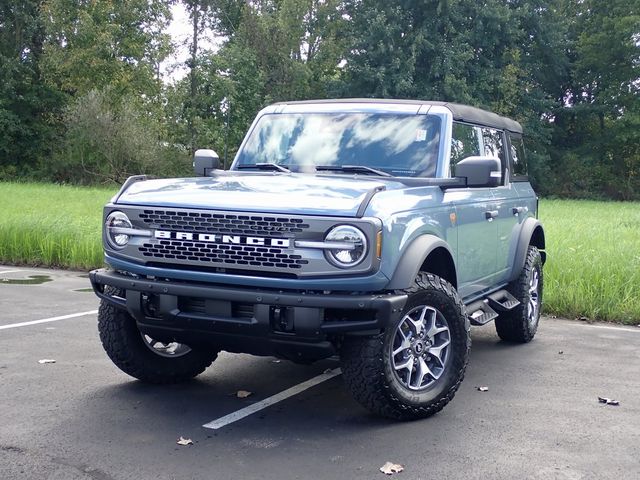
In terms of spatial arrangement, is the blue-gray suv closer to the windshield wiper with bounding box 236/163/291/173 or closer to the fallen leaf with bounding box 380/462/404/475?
the windshield wiper with bounding box 236/163/291/173

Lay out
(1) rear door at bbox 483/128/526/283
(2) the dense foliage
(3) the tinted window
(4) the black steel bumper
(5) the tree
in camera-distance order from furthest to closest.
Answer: (5) the tree < (2) the dense foliage < (3) the tinted window < (1) rear door at bbox 483/128/526/283 < (4) the black steel bumper

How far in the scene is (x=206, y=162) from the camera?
647cm

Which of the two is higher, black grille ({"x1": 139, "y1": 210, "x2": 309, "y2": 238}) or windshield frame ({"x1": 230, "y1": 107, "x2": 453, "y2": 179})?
windshield frame ({"x1": 230, "y1": 107, "x2": 453, "y2": 179})

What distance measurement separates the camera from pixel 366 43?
44.8m

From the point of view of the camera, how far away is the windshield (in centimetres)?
582

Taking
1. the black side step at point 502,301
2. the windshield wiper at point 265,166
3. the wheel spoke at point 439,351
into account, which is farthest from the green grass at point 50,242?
the wheel spoke at point 439,351

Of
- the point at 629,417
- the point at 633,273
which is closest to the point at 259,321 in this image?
the point at 629,417

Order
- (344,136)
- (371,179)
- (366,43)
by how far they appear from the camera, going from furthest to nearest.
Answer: (366,43)
(344,136)
(371,179)

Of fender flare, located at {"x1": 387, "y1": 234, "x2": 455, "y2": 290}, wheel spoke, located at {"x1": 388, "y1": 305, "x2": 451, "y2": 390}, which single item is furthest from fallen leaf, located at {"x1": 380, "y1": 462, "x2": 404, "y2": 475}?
fender flare, located at {"x1": 387, "y1": 234, "x2": 455, "y2": 290}

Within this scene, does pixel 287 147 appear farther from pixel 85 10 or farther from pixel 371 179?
pixel 85 10

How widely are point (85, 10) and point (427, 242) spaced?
41755mm

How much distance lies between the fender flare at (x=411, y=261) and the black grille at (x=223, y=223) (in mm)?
588

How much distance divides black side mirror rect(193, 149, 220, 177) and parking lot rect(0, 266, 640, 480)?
1521 mm

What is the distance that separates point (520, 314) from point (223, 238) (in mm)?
3563
